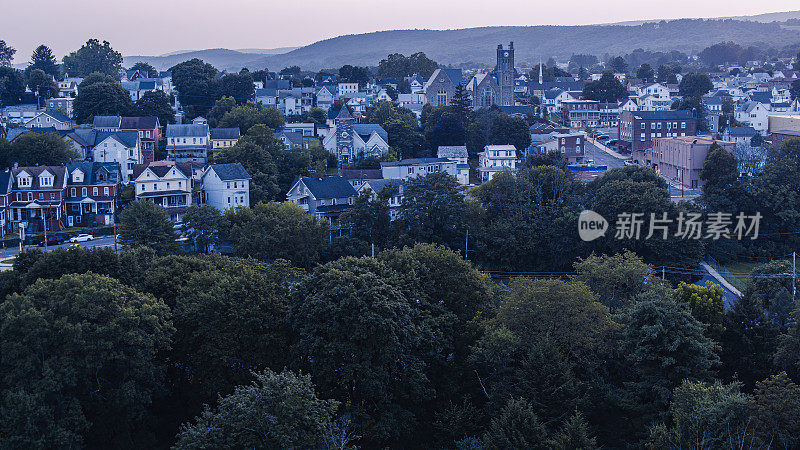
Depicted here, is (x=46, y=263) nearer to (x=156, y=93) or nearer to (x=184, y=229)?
(x=184, y=229)

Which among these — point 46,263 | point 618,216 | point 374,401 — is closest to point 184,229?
point 46,263

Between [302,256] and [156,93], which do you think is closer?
[302,256]

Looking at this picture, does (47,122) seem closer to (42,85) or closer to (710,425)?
(42,85)


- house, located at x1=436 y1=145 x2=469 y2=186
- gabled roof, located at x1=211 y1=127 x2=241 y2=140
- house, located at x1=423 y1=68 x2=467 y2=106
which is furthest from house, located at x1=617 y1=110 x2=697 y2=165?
gabled roof, located at x1=211 y1=127 x2=241 y2=140

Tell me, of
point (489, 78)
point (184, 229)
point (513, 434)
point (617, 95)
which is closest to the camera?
point (513, 434)

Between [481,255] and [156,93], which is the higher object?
[156,93]

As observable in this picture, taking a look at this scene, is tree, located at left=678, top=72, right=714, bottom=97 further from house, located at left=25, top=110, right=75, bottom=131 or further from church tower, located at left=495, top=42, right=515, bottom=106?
house, located at left=25, top=110, right=75, bottom=131

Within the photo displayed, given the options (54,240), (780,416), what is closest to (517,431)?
(780,416)
